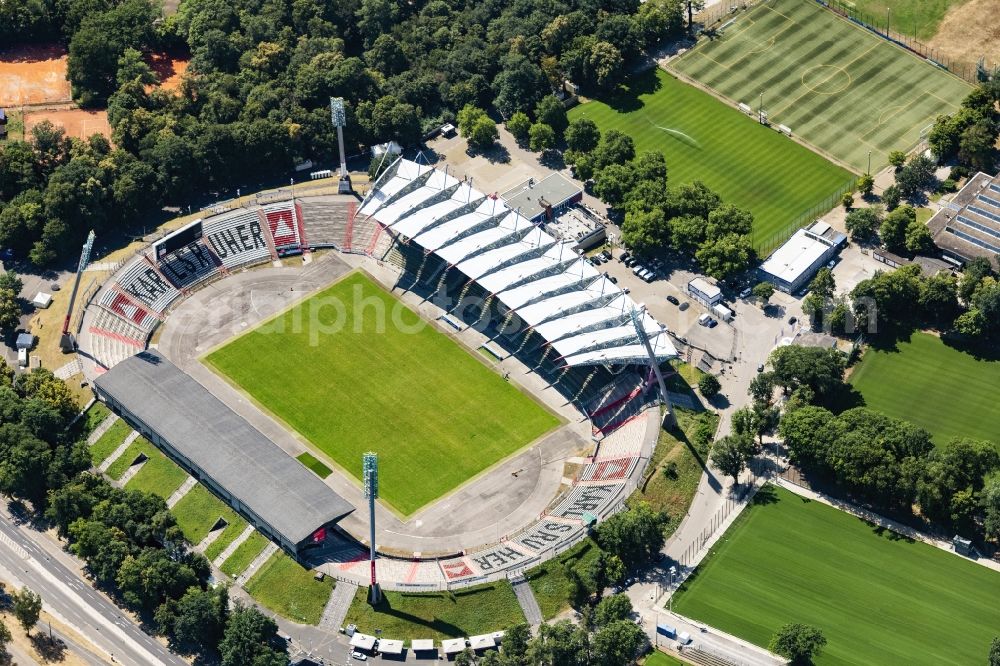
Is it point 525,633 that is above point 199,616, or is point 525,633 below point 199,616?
above

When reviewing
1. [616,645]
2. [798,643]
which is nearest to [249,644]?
[616,645]

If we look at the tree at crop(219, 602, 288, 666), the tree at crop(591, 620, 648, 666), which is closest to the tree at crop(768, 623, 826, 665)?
the tree at crop(591, 620, 648, 666)

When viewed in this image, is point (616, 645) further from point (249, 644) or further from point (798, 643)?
point (249, 644)

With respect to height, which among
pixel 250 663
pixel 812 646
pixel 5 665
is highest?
pixel 812 646

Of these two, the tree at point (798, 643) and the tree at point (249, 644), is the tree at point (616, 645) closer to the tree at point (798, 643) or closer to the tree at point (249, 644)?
the tree at point (798, 643)

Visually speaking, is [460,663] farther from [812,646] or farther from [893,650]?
[893,650]

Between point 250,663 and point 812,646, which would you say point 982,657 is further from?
point 250,663

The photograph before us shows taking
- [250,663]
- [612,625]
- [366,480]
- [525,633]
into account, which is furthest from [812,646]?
[250,663]
